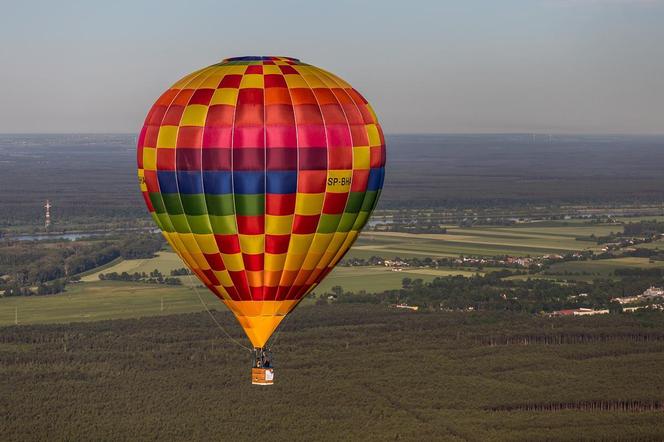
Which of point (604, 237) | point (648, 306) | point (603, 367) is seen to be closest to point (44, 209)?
point (604, 237)

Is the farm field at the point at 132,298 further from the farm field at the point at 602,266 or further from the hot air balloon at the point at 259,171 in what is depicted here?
the hot air balloon at the point at 259,171

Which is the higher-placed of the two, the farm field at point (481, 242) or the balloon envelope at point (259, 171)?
the balloon envelope at point (259, 171)

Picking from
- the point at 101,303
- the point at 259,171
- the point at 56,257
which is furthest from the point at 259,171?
the point at 56,257

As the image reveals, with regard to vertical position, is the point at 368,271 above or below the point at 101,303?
above

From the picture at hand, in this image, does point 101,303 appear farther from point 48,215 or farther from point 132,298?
point 48,215

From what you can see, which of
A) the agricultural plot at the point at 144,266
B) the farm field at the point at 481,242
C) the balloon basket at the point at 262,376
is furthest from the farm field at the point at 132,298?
the balloon basket at the point at 262,376

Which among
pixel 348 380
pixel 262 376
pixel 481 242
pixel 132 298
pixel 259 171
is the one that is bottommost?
pixel 348 380

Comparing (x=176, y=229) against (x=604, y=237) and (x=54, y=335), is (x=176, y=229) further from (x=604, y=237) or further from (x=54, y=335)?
(x=604, y=237)
